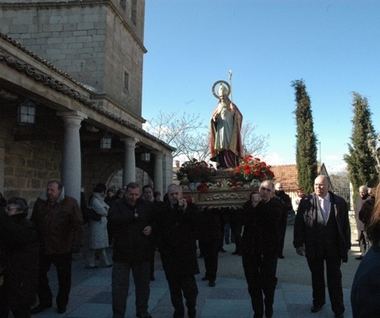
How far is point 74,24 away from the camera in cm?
1955

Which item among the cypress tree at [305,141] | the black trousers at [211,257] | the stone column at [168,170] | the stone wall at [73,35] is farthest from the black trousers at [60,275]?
the cypress tree at [305,141]

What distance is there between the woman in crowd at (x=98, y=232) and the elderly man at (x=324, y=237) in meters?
4.60

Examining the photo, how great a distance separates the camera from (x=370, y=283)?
141cm

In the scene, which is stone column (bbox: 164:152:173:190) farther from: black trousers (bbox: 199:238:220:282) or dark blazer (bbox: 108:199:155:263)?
dark blazer (bbox: 108:199:155:263)

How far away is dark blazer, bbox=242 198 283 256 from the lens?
5.25m

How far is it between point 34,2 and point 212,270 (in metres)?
16.5

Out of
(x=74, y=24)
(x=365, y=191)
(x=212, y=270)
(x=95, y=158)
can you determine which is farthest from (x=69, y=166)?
(x=74, y=24)

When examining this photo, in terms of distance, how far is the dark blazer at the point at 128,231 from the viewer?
509 cm

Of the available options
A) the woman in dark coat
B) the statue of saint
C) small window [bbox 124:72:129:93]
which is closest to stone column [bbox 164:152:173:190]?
small window [bbox 124:72:129:93]

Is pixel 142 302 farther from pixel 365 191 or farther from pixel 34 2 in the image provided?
pixel 34 2

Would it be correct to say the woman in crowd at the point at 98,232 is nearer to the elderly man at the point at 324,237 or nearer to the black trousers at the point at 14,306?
the black trousers at the point at 14,306

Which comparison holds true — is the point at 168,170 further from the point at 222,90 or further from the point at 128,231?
the point at 128,231

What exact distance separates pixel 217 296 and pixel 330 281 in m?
1.82

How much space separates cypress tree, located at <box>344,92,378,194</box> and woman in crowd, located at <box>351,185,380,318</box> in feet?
73.9
